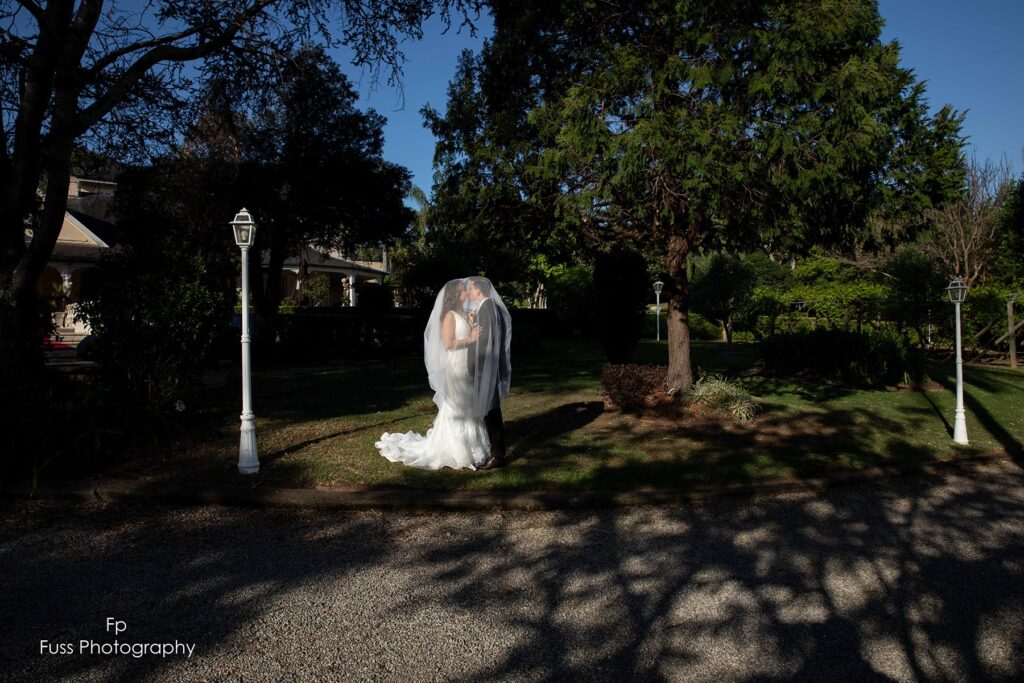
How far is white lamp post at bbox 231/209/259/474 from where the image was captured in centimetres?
692

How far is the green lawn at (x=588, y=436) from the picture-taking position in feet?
22.9

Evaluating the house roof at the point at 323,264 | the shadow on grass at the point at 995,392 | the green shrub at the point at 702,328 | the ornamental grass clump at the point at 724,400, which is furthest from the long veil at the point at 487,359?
the house roof at the point at 323,264

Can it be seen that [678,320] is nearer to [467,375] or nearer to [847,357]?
[467,375]

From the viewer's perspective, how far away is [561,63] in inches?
371

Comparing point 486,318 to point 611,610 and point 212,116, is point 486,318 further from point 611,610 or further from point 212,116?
point 212,116

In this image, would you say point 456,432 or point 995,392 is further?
point 995,392

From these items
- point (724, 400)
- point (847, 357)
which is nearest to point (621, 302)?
point (847, 357)

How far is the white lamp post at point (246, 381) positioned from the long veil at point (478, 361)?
5.83 ft

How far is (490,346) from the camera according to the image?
7.18 meters

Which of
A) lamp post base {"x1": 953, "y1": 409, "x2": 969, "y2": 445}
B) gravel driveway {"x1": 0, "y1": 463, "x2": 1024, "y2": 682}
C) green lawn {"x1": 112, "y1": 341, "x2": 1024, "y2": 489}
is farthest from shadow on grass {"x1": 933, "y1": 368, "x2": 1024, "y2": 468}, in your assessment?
gravel driveway {"x1": 0, "y1": 463, "x2": 1024, "y2": 682}

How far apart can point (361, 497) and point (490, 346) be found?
1.95 meters

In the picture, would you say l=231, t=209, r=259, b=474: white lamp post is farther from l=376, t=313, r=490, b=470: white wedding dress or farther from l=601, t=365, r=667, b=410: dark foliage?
l=601, t=365, r=667, b=410: dark foliage

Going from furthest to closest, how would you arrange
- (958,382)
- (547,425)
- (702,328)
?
(702,328) < (547,425) < (958,382)

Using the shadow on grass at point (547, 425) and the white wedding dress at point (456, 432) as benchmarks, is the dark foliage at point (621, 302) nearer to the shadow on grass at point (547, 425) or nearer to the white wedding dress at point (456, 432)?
the shadow on grass at point (547, 425)
